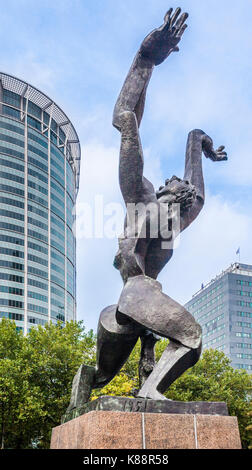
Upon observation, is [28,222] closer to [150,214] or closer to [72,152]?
[72,152]

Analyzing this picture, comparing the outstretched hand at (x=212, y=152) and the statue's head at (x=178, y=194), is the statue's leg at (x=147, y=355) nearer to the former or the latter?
the statue's head at (x=178, y=194)

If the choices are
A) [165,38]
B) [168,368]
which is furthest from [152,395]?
[165,38]

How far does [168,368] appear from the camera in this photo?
613cm

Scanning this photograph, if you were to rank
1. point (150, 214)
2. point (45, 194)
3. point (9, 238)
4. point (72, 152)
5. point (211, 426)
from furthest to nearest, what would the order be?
point (72, 152), point (45, 194), point (9, 238), point (150, 214), point (211, 426)

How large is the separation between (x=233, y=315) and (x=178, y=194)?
10149cm

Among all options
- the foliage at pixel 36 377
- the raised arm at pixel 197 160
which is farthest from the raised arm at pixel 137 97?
the foliage at pixel 36 377

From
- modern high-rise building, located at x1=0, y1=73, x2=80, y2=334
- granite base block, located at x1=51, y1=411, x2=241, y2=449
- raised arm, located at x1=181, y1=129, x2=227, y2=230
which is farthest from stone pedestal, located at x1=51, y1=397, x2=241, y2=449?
modern high-rise building, located at x1=0, y1=73, x2=80, y2=334

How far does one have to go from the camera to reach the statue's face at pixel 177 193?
7371 millimetres

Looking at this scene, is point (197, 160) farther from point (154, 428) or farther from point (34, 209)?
point (34, 209)

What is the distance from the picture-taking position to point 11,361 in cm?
2447

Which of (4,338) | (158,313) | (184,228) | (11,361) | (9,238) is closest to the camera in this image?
(158,313)

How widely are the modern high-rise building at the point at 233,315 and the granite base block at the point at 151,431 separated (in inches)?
3867
